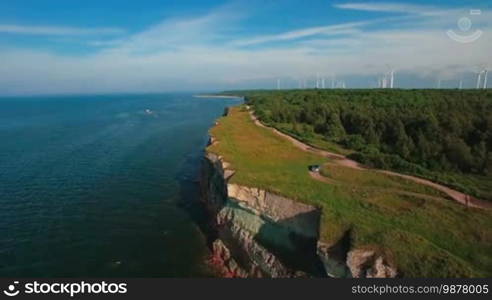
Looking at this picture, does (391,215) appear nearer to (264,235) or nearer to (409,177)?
(264,235)

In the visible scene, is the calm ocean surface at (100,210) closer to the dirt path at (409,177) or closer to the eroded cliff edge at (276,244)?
the eroded cliff edge at (276,244)

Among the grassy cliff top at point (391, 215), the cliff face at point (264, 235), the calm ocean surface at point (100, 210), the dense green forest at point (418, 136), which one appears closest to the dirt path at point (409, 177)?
the dense green forest at point (418, 136)

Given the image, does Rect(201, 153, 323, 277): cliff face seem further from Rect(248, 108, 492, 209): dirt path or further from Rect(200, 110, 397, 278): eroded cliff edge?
Rect(248, 108, 492, 209): dirt path

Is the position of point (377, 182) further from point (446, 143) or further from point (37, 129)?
point (37, 129)

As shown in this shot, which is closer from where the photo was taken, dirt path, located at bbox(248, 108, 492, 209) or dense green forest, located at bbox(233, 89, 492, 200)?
dirt path, located at bbox(248, 108, 492, 209)

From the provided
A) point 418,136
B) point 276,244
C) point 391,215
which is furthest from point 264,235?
point 418,136

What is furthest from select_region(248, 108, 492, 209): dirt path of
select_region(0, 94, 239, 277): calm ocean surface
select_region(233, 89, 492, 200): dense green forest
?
select_region(0, 94, 239, 277): calm ocean surface
